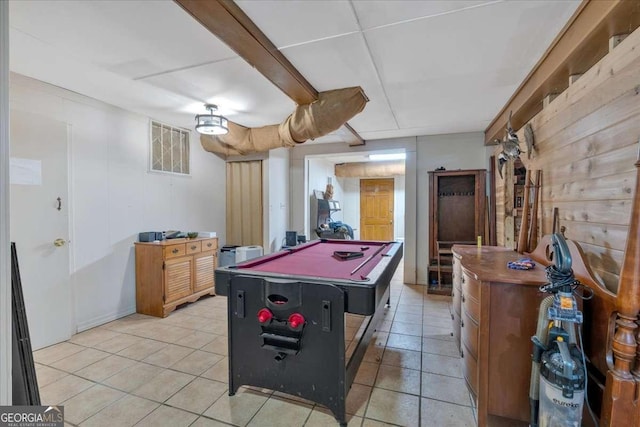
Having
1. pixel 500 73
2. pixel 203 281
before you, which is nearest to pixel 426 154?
pixel 500 73

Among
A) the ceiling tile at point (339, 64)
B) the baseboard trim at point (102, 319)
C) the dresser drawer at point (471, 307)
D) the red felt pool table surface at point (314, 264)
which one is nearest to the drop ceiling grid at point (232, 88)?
the ceiling tile at point (339, 64)

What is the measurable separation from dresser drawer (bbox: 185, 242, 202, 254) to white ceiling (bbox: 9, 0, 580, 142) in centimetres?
175

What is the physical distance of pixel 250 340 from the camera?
1.95m

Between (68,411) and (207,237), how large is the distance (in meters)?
2.52

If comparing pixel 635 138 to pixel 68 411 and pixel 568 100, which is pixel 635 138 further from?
pixel 68 411

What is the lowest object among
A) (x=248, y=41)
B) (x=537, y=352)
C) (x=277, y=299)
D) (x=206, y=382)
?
(x=206, y=382)

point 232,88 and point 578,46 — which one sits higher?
point 232,88

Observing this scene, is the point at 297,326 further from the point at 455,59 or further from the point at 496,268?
the point at 455,59

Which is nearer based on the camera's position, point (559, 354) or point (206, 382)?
point (559, 354)

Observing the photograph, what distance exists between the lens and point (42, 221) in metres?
2.73

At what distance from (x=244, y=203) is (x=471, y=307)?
424 centimetres

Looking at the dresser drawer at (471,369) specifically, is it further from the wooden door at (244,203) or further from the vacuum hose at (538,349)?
the wooden door at (244,203)

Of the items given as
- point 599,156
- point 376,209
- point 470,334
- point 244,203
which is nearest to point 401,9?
point 599,156

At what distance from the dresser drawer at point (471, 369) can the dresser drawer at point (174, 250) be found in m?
3.30
